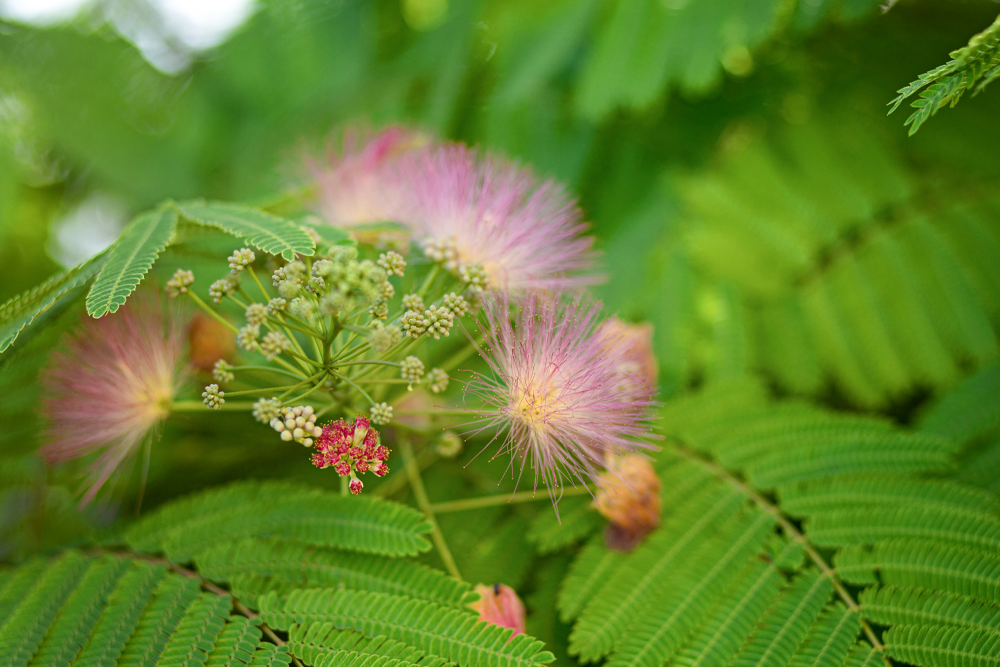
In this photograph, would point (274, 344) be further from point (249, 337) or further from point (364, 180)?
point (364, 180)

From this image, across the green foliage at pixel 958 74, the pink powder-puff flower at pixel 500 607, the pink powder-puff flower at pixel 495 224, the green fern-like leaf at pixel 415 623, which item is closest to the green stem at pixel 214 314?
the pink powder-puff flower at pixel 495 224

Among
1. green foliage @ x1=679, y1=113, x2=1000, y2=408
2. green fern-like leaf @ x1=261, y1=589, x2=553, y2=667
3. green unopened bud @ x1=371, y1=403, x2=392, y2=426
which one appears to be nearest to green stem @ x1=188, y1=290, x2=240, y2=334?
green unopened bud @ x1=371, y1=403, x2=392, y2=426

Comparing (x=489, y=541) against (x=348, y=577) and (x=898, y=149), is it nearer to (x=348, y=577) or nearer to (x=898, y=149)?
(x=348, y=577)

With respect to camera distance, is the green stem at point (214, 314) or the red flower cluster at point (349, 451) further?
the green stem at point (214, 314)

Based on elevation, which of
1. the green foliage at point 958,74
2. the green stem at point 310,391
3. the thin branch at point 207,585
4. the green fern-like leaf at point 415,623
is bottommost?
the thin branch at point 207,585

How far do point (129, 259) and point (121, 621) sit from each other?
792mm

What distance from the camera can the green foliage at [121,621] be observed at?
4.34 ft

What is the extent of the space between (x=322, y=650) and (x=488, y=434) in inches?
21.5

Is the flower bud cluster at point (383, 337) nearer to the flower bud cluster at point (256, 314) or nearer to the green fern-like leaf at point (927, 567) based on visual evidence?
the flower bud cluster at point (256, 314)

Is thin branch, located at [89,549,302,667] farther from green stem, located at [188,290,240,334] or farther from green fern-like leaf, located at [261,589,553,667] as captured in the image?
green stem, located at [188,290,240,334]

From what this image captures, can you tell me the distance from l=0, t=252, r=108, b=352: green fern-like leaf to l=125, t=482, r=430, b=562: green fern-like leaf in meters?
0.58

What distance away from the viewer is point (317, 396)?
1.36 metres

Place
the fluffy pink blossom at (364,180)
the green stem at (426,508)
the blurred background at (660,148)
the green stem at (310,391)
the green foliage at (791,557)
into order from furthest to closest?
the blurred background at (660,148)
the fluffy pink blossom at (364,180)
the green stem at (426,508)
the green foliage at (791,557)
the green stem at (310,391)

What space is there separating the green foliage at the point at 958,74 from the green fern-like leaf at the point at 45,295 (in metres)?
1.68
